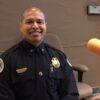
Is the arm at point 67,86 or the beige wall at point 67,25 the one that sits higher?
the beige wall at point 67,25

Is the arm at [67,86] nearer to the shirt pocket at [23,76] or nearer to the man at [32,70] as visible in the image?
the man at [32,70]

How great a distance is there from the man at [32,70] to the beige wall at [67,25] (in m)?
0.64

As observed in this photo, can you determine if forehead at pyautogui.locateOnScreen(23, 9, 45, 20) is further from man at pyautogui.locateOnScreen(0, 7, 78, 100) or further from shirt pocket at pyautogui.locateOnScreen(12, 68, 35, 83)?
shirt pocket at pyautogui.locateOnScreen(12, 68, 35, 83)

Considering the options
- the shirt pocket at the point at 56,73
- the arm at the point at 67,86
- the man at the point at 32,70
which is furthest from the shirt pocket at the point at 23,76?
the arm at the point at 67,86

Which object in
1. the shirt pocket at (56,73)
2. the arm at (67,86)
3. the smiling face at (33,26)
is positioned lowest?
the arm at (67,86)

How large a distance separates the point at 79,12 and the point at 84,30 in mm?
208

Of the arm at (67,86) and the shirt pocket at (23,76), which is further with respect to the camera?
the arm at (67,86)

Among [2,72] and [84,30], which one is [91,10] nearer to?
[84,30]

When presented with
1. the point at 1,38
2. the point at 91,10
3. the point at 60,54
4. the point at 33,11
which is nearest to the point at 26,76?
the point at 60,54

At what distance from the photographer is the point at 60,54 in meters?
1.50

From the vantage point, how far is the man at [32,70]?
4.38ft

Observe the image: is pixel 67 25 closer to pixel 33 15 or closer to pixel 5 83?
pixel 33 15

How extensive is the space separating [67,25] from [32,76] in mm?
1107

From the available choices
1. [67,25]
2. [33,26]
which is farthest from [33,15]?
[67,25]
